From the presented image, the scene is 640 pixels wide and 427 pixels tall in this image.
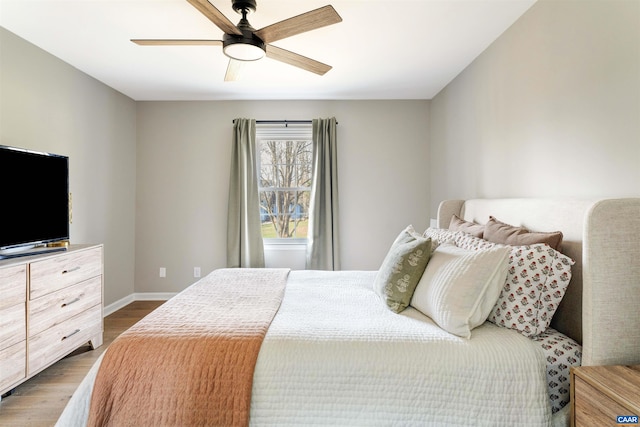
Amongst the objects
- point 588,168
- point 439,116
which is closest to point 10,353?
point 588,168

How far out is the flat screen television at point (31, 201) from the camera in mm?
2109

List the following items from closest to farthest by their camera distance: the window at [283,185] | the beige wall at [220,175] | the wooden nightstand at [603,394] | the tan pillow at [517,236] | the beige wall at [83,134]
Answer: the wooden nightstand at [603,394] → the tan pillow at [517,236] → the beige wall at [83,134] → the beige wall at [220,175] → the window at [283,185]

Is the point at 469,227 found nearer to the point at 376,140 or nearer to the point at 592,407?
the point at 592,407

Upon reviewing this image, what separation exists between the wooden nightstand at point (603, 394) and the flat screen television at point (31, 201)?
3.06 m

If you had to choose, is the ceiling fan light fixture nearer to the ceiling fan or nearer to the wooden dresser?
the ceiling fan

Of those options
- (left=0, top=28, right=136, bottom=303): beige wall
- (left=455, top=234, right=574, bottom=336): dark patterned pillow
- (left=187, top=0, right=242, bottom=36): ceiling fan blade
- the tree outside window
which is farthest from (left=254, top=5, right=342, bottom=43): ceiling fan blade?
the tree outside window

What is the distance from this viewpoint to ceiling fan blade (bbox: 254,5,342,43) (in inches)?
65.3

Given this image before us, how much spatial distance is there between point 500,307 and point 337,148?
2839 mm

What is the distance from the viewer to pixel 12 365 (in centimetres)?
195

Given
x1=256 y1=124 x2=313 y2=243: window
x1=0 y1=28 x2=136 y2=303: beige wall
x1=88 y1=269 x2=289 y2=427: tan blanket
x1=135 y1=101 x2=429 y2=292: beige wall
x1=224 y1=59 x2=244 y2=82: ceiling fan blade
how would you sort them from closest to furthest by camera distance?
x1=88 y1=269 x2=289 y2=427: tan blanket → x1=224 y1=59 x2=244 y2=82: ceiling fan blade → x1=0 y1=28 x2=136 y2=303: beige wall → x1=135 y1=101 x2=429 y2=292: beige wall → x1=256 y1=124 x2=313 y2=243: window

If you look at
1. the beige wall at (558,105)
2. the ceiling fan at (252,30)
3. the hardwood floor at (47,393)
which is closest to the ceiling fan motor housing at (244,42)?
the ceiling fan at (252,30)

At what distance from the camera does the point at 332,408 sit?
3.98 feet

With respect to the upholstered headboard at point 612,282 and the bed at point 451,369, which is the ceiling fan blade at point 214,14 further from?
the upholstered headboard at point 612,282

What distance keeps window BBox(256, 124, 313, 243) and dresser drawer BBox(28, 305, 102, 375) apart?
1914 millimetres
